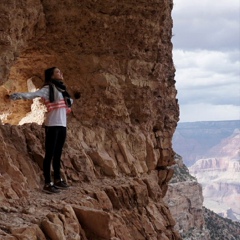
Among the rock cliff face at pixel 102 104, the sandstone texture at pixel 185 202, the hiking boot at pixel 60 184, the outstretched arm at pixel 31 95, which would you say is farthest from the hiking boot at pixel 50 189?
the sandstone texture at pixel 185 202

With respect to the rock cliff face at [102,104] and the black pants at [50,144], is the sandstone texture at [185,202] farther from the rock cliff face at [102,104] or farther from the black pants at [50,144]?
the black pants at [50,144]

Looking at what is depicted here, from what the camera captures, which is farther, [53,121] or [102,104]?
[102,104]

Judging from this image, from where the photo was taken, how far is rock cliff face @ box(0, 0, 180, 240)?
8523mm

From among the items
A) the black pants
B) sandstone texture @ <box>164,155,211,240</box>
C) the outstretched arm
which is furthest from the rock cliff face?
sandstone texture @ <box>164,155,211,240</box>

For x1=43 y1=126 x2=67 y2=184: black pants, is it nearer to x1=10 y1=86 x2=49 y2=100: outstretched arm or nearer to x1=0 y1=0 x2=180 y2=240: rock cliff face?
x1=0 y1=0 x2=180 y2=240: rock cliff face

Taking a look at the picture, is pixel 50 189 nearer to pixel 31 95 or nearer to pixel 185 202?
pixel 31 95

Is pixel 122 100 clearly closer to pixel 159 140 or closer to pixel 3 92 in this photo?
pixel 159 140

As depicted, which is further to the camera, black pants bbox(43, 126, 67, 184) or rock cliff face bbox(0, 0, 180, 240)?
rock cliff face bbox(0, 0, 180, 240)

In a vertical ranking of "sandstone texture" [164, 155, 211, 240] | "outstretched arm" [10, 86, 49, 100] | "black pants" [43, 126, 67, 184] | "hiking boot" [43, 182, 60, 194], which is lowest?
"sandstone texture" [164, 155, 211, 240]

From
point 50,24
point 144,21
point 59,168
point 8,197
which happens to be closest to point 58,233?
point 8,197

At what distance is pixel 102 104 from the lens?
10719 mm

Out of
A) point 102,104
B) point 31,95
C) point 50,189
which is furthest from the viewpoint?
point 102,104

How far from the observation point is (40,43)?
1052cm

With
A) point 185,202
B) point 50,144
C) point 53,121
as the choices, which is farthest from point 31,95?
point 185,202
